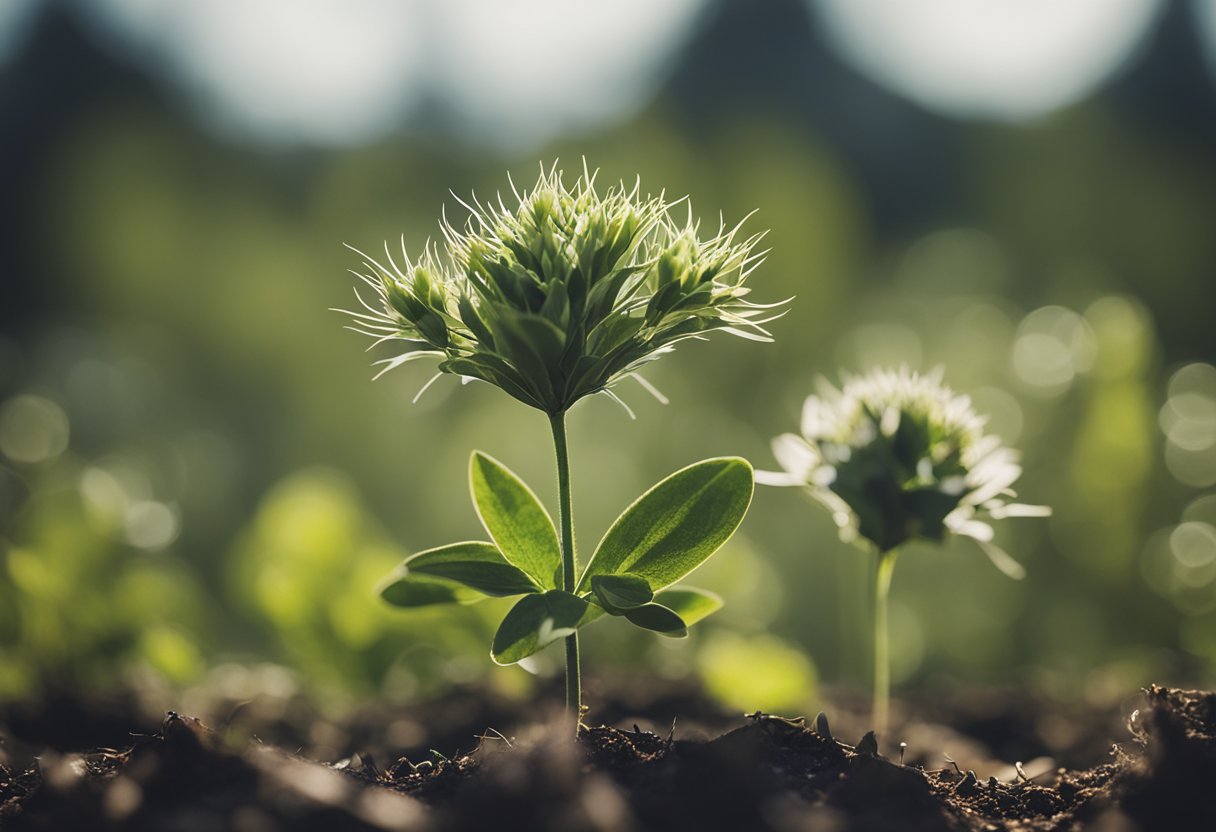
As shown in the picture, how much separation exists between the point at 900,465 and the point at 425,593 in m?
0.59

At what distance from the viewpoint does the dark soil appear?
722mm

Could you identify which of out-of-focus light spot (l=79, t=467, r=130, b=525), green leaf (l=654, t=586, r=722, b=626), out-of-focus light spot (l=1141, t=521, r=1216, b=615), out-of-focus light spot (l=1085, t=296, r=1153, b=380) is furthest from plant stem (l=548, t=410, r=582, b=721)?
out-of-focus light spot (l=1141, t=521, r=1216, b=615)

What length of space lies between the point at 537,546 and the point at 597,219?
13.6 inches

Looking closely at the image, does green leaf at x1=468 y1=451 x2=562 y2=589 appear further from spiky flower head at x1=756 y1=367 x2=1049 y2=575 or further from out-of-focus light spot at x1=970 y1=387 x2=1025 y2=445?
out-of-focus light spot at x1=970 y1=387 x2=1025 y2=445

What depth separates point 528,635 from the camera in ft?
2.77

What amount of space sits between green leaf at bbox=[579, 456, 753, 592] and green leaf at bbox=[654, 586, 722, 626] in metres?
0.06

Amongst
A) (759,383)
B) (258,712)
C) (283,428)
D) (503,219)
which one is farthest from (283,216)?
(503,219)

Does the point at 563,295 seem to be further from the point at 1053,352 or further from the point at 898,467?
the point at 1053,352

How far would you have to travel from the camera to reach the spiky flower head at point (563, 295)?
866mm

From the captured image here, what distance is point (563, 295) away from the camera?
0.85 m

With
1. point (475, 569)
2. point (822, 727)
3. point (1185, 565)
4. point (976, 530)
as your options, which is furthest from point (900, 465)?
point (1185, 565)

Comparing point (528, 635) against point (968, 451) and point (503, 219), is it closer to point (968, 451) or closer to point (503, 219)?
point (503, 219)

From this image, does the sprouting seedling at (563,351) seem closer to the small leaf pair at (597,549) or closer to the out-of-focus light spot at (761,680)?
the small leaf pair at (597,549)

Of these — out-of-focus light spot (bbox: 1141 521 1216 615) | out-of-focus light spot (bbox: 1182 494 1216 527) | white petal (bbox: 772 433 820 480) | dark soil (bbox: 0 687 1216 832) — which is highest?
white petal (bbox: 772 433 820 480)
